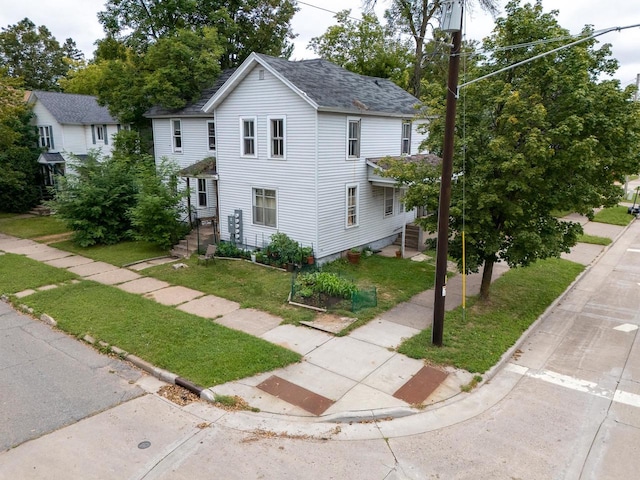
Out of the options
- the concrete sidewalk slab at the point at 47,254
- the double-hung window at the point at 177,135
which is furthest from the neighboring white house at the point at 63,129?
the concrete sidewalk slab at the point at 47,254

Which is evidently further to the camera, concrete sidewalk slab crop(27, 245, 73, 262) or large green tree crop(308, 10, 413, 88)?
large green tree crop(308, 10, 413, 88)

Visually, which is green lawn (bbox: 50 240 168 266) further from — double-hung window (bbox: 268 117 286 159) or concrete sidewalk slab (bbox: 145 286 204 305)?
double-hung window (bbox: 268 117 286 159)

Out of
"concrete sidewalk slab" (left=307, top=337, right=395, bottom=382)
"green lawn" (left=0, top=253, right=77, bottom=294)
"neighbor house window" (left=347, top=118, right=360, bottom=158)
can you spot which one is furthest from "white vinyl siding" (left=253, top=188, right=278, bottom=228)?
"concrete sidewalk slab" (left=307, top=337, right=395, bottom=382)

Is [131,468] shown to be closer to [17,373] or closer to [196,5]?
[17,373]

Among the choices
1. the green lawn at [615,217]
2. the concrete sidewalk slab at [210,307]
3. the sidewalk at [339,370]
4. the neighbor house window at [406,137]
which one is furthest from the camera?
the green lawn at [615,217]

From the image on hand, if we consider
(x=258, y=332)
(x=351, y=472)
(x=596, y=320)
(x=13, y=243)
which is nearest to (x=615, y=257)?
(x=596, y=320)

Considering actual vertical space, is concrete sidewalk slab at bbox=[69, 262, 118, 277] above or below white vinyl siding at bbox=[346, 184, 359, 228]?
below

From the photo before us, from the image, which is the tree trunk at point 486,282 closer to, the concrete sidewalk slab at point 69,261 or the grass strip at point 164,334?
the grass strip at point 164,334
